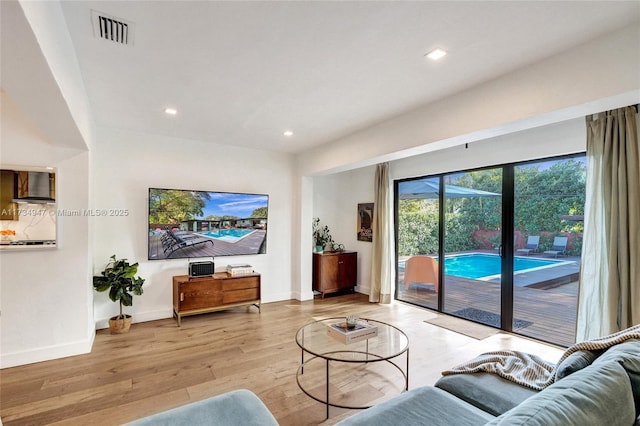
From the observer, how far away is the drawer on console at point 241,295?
14.3 feet

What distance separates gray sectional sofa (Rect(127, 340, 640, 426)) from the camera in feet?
3.20

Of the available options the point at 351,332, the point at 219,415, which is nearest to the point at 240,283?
the point at 351,332

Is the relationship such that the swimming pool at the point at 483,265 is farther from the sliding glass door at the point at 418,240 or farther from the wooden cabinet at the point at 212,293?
the wooden cabinet at the point at 212,293

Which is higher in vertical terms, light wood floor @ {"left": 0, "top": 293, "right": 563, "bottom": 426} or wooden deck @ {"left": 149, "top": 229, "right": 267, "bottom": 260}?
wooden deck @ {"left": 149, "top": 229, "right": 267, "bottom": 260}

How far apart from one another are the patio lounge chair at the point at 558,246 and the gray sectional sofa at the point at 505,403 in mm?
2312

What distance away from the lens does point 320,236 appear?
6.04 metres

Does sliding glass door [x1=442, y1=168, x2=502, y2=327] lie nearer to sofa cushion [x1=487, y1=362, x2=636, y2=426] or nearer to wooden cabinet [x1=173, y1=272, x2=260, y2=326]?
wooden cabinet [x1=173, y1=272, x2=260, y2=326]

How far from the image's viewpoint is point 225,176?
190 inches

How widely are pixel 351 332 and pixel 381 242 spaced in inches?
110

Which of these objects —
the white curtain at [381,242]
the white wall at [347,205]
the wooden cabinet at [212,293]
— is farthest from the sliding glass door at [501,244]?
the wooden cabinet at [212,293]

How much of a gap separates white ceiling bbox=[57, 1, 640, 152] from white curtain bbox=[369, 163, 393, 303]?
1.89 metres

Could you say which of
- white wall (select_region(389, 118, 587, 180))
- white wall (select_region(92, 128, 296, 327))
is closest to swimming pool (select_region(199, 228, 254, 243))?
white wall (select_region(92, 128, 296, 327))

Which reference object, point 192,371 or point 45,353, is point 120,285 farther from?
point 192,371

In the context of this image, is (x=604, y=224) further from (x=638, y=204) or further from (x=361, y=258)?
(x=361, y=258)
